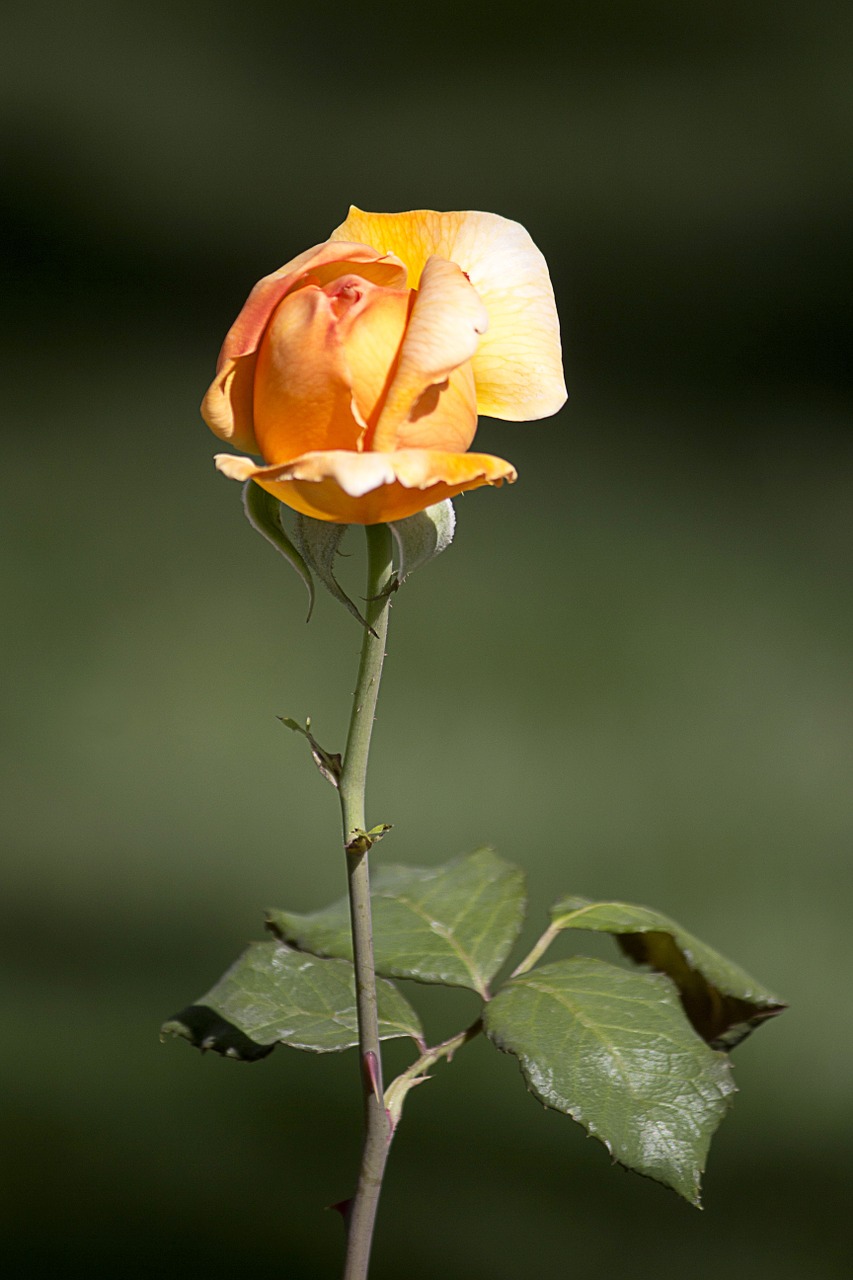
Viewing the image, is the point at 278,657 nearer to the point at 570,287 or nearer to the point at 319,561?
the point at 570,287

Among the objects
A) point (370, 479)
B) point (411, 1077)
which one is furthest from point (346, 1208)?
point (370, 479)

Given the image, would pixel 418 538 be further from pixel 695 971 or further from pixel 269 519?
pixel 695 971

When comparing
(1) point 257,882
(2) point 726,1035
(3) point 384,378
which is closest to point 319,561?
(3) point 384,378

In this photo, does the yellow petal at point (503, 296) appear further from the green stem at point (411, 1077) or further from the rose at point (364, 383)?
the green stem at point (411, 1077)

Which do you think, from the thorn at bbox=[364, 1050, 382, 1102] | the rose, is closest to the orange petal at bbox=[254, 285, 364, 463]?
the rose

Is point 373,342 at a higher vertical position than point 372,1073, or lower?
higher

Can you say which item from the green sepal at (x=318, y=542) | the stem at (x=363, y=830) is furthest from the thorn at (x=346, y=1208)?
the green sepal at (x=318, y=542)

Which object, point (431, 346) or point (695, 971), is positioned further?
point (695, 971)

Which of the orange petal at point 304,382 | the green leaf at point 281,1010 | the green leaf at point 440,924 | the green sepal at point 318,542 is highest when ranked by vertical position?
the orange petal at point 304,382
